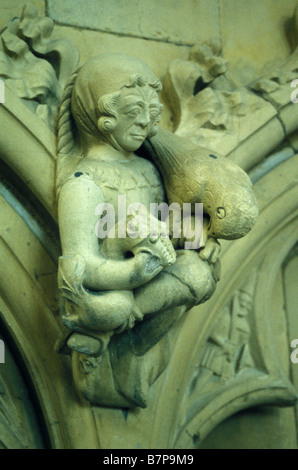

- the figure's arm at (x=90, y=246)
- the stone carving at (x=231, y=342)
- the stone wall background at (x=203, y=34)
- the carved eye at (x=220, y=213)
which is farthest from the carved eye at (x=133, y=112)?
the stone carving at (x=231, y=342)

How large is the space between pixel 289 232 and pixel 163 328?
2.64 ft

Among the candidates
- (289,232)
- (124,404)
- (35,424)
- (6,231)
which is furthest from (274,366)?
(6,231)

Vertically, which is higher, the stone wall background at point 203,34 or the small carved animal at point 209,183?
the stone wall background at point 203,34

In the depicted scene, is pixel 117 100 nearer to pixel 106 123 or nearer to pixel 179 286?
pixel 106 123

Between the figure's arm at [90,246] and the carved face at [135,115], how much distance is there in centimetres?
17

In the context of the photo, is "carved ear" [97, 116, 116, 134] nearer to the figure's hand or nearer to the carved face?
the carved face

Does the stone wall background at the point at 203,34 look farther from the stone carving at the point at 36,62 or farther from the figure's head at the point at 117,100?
the figure's head at the point at 117,100

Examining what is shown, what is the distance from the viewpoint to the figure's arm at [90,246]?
6.56 feet

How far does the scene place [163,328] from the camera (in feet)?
7.36

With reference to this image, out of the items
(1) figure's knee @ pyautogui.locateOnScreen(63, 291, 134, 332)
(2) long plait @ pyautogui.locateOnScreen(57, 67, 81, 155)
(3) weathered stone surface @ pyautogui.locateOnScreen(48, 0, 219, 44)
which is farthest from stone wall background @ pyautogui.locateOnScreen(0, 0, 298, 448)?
(1) figure's knee @ pyautogui.locateOnScreen(63, 291, 134, 332)

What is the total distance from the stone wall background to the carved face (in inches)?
17.1

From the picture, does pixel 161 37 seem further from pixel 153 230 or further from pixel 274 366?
pixel 274 366

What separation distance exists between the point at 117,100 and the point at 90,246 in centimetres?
40

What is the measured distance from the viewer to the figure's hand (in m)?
2.21
